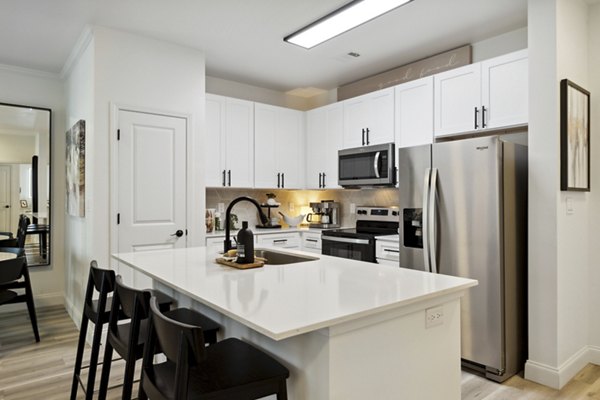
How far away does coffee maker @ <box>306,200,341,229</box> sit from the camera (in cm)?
494

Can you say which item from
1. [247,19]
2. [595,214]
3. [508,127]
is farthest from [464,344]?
[247,19]

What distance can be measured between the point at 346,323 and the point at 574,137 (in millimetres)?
2390

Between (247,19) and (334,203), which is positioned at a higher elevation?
(247,19)

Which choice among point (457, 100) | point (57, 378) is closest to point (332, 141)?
point (457, 100)

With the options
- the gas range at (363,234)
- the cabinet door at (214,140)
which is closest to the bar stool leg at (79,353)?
the cabinet door at (214,140)

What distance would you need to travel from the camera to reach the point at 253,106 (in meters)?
4.62

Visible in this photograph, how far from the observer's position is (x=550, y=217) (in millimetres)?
2652

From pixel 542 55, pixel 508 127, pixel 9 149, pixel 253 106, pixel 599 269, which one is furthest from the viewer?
pixel 253 106

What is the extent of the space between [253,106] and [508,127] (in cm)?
267

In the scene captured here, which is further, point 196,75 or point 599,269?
point 196,75

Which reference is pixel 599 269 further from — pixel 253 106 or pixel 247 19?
pixel 253 106

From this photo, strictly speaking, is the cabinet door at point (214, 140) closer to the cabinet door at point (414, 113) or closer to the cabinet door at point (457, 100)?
the cabinet door at point (414, 113)

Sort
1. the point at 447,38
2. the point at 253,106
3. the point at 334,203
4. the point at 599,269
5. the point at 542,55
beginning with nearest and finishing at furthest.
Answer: the point at 542,55, the point at 599,269, the point at 447,38, the point at 253,106, the point at 334,203

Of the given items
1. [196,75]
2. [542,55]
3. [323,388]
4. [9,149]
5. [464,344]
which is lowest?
[464,344]
